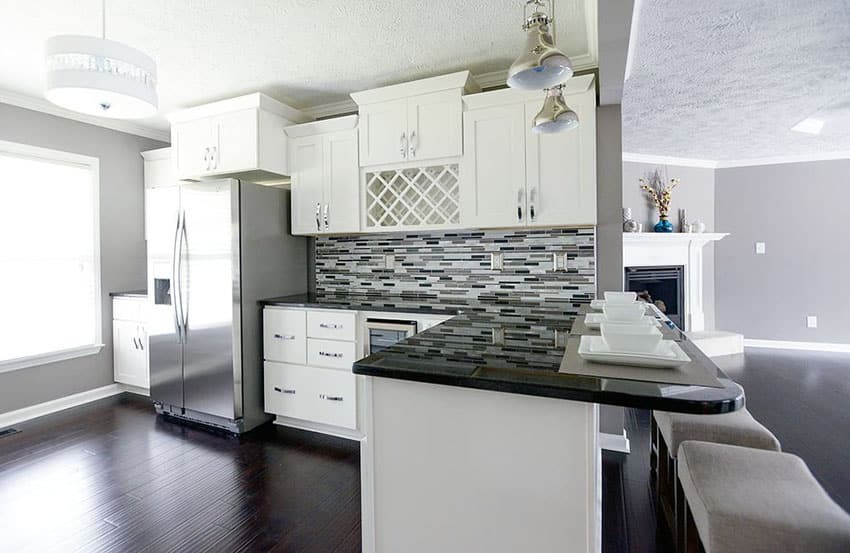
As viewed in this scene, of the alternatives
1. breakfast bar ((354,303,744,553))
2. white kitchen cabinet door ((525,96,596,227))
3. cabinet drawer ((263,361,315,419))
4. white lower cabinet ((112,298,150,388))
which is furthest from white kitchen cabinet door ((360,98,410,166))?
white lower cabinet ((112,298,150,388))

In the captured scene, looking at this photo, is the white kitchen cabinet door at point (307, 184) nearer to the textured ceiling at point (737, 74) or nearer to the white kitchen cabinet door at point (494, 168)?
the white kitchen cabinet door at point (494, 168)

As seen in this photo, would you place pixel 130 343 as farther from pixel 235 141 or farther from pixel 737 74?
pixel 737 74

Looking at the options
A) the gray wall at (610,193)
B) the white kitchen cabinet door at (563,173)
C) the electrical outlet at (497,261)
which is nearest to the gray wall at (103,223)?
the electrical outlet at (497,261)

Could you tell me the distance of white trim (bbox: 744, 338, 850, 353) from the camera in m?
5.03

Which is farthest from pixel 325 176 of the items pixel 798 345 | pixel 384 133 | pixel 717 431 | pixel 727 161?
pixel 798 345

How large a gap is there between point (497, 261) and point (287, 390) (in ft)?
5.53

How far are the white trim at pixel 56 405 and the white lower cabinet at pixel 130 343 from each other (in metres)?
0.12

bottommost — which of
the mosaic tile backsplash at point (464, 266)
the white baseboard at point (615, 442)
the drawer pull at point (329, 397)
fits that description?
the white baseboard at point (615, 442)

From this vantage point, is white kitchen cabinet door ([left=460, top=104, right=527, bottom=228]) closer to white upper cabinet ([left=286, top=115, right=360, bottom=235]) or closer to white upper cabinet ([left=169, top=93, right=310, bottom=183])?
white upper cabinet ([left=286, top=115, right=360, bottom=235])

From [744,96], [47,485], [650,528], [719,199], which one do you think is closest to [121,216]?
[47,485]

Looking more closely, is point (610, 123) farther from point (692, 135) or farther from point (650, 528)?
point (692, 135)

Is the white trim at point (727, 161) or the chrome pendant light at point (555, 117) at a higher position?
the white trim at point (727, 161)

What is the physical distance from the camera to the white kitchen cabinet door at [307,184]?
3182 mm

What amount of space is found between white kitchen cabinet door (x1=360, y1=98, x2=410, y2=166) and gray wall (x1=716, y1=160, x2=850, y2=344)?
15.3 feet
